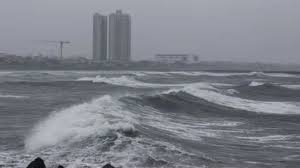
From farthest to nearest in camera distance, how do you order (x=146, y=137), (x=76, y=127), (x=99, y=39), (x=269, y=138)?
(x=99, y=39)
(x=269, y=138)
(x=76, y=127)
(x=146, y=137)

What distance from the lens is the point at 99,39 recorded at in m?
177

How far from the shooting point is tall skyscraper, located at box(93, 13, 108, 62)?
177m

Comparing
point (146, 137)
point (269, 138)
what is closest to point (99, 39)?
point (269, 138)

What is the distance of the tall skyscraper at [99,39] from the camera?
177m

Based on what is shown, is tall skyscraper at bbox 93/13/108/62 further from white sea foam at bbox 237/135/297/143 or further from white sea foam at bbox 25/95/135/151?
white sea foam at bbox 237/135/297/143

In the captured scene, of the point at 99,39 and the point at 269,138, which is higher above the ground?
the point at 99,39

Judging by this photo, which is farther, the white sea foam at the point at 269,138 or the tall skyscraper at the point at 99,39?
the tall skyscraper at the point at 99,39

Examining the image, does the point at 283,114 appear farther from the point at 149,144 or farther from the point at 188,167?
the point at 188,167

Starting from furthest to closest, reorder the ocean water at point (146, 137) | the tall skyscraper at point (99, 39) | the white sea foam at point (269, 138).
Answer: the tall skyscraper at point (99, 39)
the white sea foam at point (269, 138)
the ocean water at point (146, 137)

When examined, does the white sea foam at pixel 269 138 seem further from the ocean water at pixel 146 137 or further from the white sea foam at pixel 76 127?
the white sea foam at pixel 76 127

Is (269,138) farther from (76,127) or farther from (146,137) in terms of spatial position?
(76,127)

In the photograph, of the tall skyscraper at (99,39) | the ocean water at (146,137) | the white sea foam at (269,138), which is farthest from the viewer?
the tall skyscraper at (99,39)

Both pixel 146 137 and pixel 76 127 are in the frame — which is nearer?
pixel 146 137

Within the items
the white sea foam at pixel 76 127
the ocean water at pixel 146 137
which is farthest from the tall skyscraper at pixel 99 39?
the white sea foam at pixel 76 127
